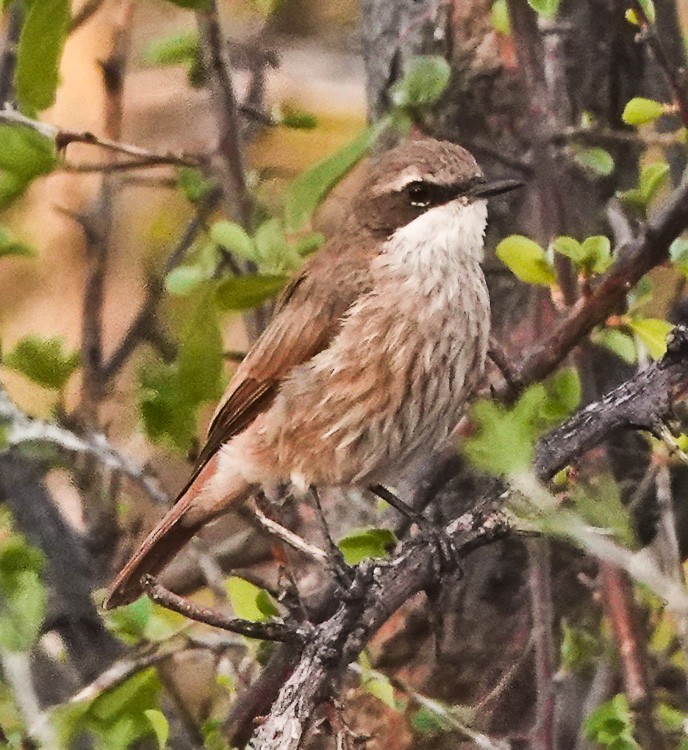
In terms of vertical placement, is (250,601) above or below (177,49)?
below

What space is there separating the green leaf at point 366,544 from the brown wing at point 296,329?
0.26 m

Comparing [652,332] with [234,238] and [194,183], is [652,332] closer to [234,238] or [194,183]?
[234,238]

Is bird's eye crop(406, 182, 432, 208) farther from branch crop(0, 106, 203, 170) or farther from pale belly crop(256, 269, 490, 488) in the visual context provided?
branch crop(0, 106, 203, 170)

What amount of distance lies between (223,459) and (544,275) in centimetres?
57

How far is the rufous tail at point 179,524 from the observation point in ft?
5.24

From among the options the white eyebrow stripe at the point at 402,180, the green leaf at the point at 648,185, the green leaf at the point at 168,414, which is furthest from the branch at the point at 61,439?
the green leaf at the point at 648,185

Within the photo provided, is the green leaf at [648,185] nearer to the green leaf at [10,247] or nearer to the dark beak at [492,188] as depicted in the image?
the dark beak at [492,188]

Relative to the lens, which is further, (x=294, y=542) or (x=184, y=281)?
(x=184, y=281)

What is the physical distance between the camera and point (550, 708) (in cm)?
140

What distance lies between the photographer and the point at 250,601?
1388 millimetres

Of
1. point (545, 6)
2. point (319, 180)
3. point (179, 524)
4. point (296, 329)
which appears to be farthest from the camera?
point (179, 524)

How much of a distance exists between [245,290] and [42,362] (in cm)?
31

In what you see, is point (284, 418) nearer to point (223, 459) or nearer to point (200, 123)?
point (223, 459)

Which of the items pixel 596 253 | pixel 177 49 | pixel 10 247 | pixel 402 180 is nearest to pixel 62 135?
pixel 10 247
